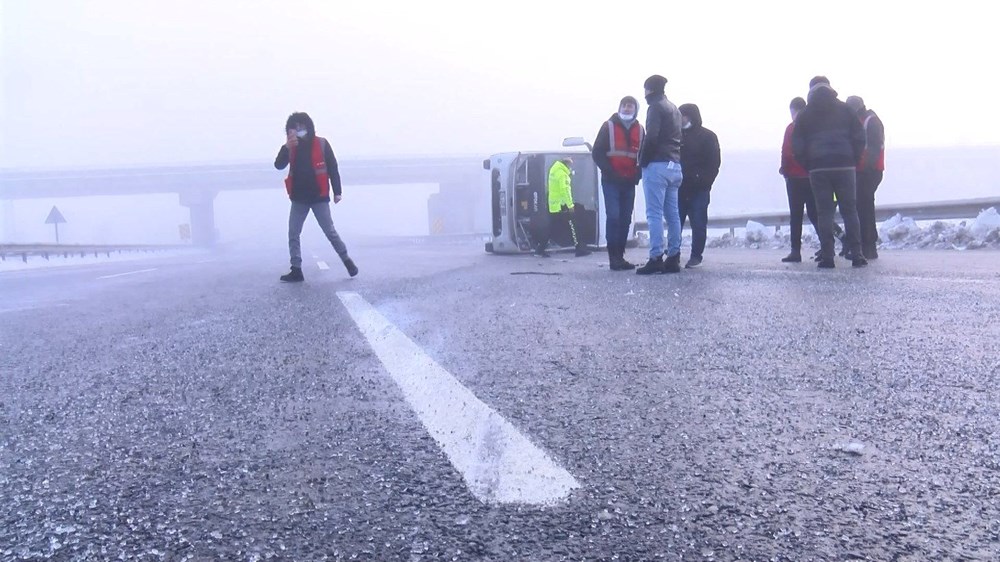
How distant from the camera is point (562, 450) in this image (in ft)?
6.95

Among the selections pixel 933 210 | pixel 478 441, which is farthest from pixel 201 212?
pixel 478 441

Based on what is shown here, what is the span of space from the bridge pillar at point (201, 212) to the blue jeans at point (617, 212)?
57.6 meters

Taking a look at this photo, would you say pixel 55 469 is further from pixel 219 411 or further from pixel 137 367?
pixel 137 367

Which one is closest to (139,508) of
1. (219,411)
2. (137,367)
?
(219,411)

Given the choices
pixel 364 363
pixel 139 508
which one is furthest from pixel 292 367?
pixel 139 508

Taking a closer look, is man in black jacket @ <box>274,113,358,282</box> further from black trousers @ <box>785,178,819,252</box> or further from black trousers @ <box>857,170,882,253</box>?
black trousers @ <box>857,170,882,253</box>

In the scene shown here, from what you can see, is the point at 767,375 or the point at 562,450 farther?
the point at 767,375

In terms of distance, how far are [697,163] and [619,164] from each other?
975 millimetres

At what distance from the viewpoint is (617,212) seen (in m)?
9.26

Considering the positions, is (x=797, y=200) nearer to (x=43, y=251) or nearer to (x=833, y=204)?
(x=833, y=204)

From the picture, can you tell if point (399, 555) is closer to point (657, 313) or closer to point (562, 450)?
point (562, 450)

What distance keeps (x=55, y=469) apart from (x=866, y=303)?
172 inches

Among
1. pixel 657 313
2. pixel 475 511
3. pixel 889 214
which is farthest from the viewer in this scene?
pixel 889 214

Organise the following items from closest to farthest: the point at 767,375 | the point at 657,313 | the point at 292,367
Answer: the point at 767,375, the point at 292,367, the point at 657,313
